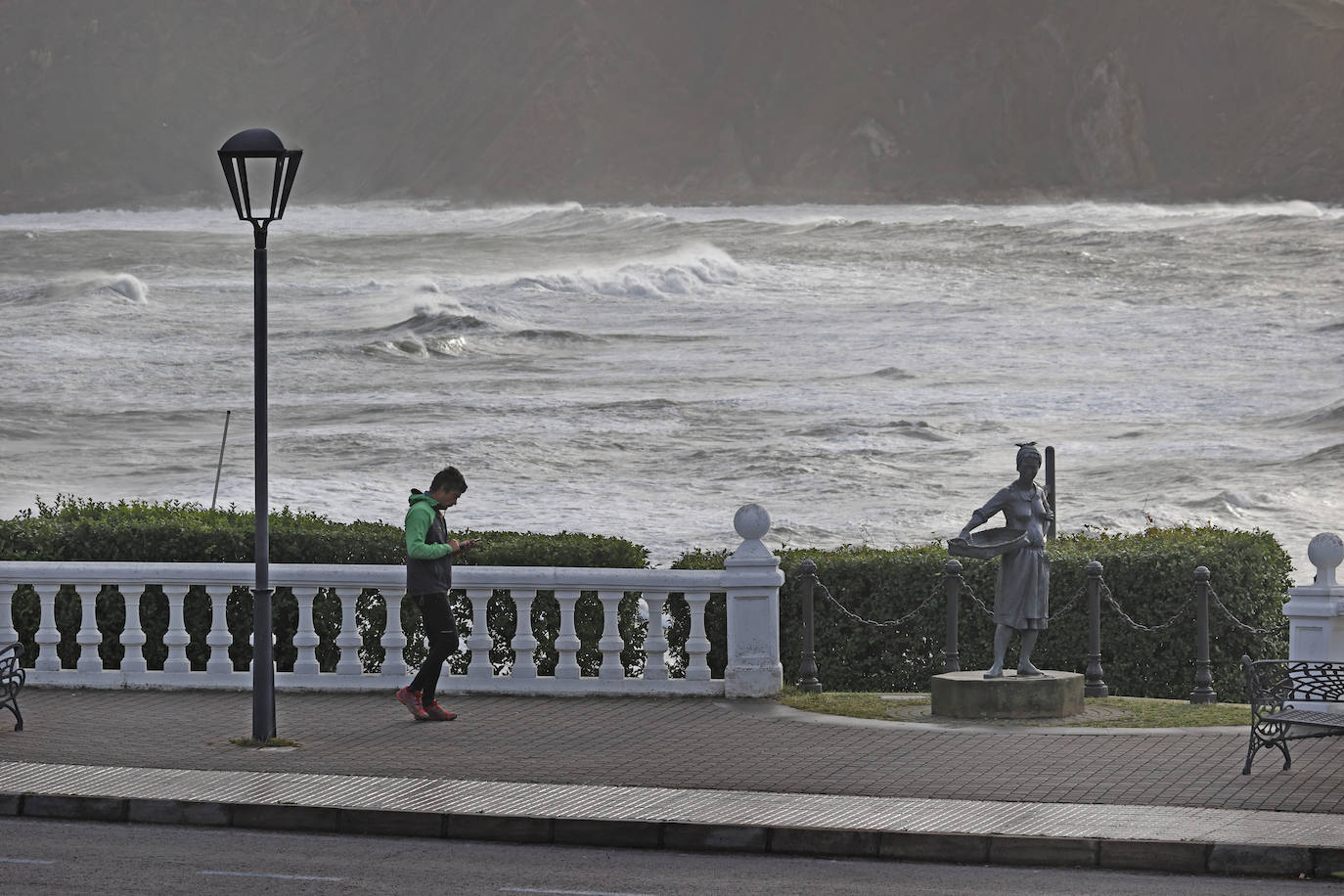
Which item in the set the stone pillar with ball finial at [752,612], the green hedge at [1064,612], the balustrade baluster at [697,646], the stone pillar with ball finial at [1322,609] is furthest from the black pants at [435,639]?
the stone pillar with ball finial at [1322,609]

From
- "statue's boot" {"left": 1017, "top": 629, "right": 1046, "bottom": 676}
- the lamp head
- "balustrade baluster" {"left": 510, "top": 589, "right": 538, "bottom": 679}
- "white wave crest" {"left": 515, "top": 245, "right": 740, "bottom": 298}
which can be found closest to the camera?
the lamp head

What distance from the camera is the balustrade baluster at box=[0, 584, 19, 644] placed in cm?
1388

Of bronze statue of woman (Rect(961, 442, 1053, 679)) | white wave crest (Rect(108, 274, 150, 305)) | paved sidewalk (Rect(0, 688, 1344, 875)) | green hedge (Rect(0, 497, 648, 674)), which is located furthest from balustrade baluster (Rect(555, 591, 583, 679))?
white wave crest (Rect(108, 274, 150, 305))

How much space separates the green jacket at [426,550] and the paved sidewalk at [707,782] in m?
0.96

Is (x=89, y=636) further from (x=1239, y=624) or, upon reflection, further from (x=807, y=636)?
(x=1239, y=624)

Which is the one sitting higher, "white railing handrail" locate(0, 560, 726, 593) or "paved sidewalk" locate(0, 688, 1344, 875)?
"white railing handrail" locate(0, 560, 726, 593)

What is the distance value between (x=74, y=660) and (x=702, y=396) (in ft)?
176

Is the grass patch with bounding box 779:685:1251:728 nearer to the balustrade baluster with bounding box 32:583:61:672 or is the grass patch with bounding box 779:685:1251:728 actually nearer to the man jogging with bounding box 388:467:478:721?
the man jogging with bounding box 388:467:478:721

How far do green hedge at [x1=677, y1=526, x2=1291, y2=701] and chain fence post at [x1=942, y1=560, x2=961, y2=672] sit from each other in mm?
289

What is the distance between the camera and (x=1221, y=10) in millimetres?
147625

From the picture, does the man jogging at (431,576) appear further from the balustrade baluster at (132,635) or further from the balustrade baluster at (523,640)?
the balustrade baluster at (132,635)

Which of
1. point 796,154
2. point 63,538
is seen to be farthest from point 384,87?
point 63,538

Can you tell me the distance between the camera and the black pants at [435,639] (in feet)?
40.2

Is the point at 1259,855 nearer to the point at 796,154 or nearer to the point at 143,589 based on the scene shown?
the point at 143,589
